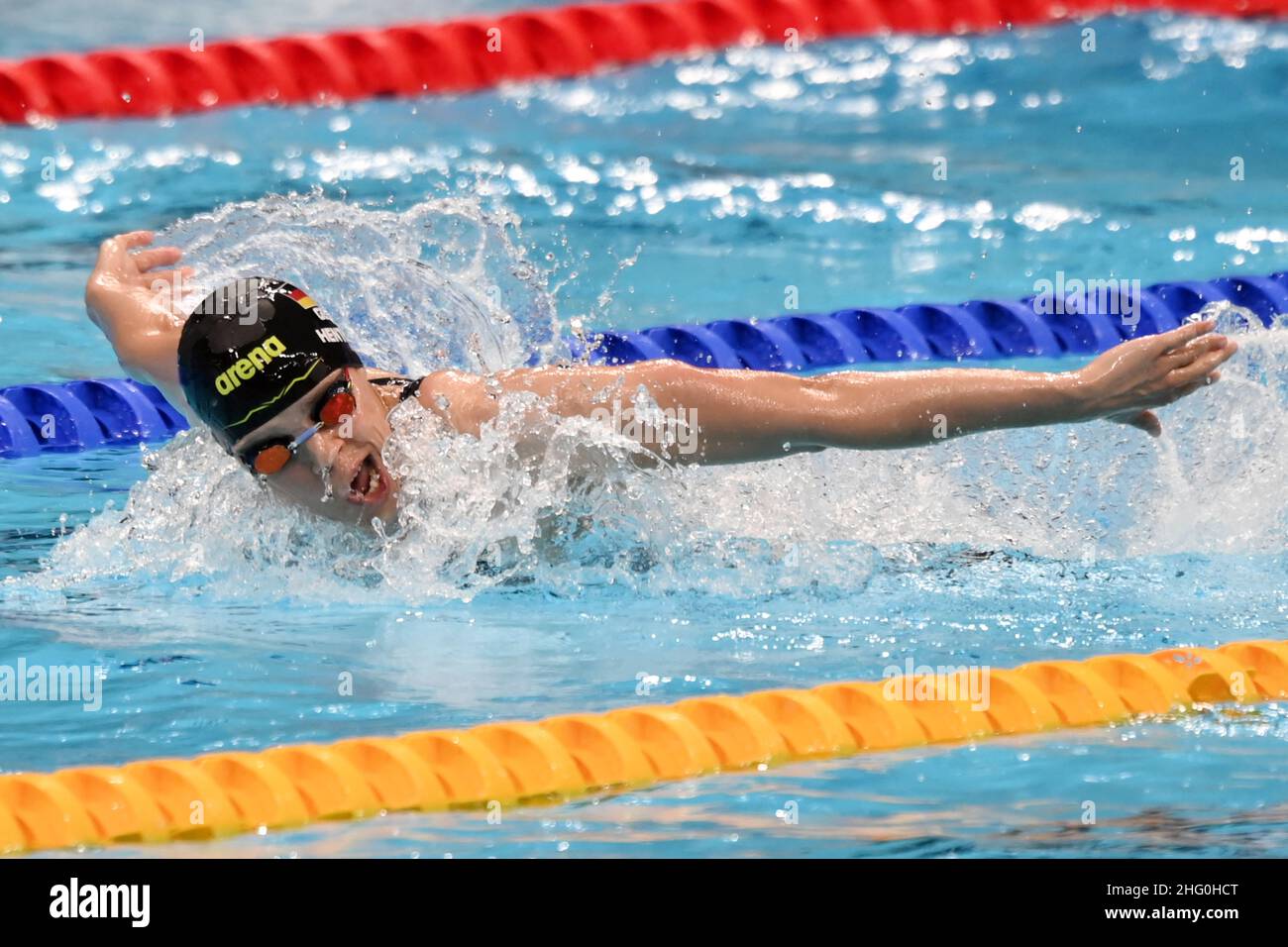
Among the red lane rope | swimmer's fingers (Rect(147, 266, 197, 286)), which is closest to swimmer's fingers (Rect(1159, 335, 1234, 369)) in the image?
swimmer's fingers (Rect(147, 266, 197, 286))

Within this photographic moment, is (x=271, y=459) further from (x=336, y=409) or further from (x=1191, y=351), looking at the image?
(x=1191, y=351)

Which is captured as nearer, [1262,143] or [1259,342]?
[1259,342]

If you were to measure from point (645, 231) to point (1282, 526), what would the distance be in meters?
3.06

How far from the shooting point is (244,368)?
10.6 ft

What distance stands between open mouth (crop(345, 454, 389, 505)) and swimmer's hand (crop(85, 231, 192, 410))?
0.65 m

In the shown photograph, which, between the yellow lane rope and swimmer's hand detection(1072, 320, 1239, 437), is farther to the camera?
swimmer's hand detection(1072, 320, 1239, 437)

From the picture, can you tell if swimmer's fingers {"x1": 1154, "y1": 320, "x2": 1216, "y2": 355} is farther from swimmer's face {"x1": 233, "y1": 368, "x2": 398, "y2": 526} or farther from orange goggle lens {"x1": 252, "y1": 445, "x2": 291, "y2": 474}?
orange goggle lens {"x1": 252, "y1": 445, "x2": 291, "y2": 474}

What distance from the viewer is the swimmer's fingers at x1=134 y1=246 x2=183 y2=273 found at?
160 inches

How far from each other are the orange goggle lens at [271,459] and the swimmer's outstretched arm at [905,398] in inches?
24.3

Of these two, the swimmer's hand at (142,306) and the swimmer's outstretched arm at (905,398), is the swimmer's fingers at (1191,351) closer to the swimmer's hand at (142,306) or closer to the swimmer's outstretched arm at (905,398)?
the swimmer's outstretched arm at (905,398)

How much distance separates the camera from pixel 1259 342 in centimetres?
413

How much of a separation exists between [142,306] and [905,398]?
71.1 inches
